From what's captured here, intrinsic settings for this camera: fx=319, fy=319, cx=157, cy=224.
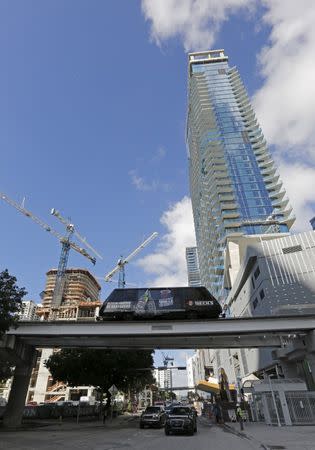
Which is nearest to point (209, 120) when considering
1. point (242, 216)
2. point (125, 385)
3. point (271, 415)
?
point (242, 216)

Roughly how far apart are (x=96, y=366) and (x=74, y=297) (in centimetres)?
12348

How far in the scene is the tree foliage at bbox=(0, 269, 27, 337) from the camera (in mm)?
18250

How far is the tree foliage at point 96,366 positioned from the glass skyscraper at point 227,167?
65.8 metres

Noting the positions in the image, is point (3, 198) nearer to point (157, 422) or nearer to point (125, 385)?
point (125, 385)

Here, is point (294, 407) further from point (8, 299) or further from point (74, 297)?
point (74, 297)

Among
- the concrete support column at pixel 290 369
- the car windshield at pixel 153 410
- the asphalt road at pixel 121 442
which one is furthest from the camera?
the concrete support column at pixel 290 369

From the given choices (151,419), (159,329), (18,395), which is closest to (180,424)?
(151,419)

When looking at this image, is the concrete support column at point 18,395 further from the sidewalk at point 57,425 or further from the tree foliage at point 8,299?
the tree foliage at point 8,299

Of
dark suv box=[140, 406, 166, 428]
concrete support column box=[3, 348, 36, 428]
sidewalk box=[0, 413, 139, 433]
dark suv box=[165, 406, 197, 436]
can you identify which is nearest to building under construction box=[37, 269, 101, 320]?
sidewalk box=[0, 413, 139, 433]

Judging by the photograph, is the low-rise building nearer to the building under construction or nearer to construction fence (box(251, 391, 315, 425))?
construction fence (box(251, 391, 315, 425))

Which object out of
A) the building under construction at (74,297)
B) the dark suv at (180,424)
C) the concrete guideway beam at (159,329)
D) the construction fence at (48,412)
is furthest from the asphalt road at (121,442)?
the building under construction at (74,297)

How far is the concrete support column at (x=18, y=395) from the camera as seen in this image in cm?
2622

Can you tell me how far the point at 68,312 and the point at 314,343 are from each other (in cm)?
12407

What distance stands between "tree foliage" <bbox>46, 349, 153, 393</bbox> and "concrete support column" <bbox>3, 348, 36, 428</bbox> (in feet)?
25.1
